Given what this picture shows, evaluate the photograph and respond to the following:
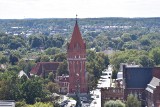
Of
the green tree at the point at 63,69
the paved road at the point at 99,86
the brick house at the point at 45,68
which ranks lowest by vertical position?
the paved road at the point at 99,86

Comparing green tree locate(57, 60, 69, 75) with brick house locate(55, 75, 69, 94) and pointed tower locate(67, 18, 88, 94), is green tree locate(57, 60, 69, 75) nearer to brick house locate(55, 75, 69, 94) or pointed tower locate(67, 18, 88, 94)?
Answer: brick house locate(55, 75, 69, 94)

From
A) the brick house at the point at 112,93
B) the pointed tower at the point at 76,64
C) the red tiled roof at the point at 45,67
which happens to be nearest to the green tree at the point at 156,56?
the red tiled roof at the point at 45,67

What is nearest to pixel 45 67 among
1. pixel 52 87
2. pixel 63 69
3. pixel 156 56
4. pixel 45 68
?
pixel 45 68

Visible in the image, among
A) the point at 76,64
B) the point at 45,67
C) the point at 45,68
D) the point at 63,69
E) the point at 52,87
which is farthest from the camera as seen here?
the point at 45,67

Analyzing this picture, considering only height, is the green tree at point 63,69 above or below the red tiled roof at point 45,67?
above

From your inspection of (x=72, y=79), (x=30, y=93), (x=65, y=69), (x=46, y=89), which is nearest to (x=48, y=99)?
(x=30, y=93)

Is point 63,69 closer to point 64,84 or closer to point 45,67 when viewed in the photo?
point 64,84

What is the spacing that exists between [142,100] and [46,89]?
13.1 metres

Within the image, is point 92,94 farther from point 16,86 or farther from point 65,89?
point 16,86

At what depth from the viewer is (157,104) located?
8475 centimetres

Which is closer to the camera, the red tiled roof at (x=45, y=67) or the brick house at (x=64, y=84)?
the brick house at (x=64, y=84)

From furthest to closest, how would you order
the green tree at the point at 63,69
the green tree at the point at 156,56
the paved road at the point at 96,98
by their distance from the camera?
the green tree at the point at 156,56 → the green tree at the point at 63,69 → the paved road at the point at 96,98

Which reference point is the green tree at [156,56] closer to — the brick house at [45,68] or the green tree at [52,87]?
the brick house at [45,68]

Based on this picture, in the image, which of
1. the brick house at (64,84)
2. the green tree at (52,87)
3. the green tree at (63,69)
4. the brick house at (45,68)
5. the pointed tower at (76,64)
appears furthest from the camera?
the brick house at (45,68)
